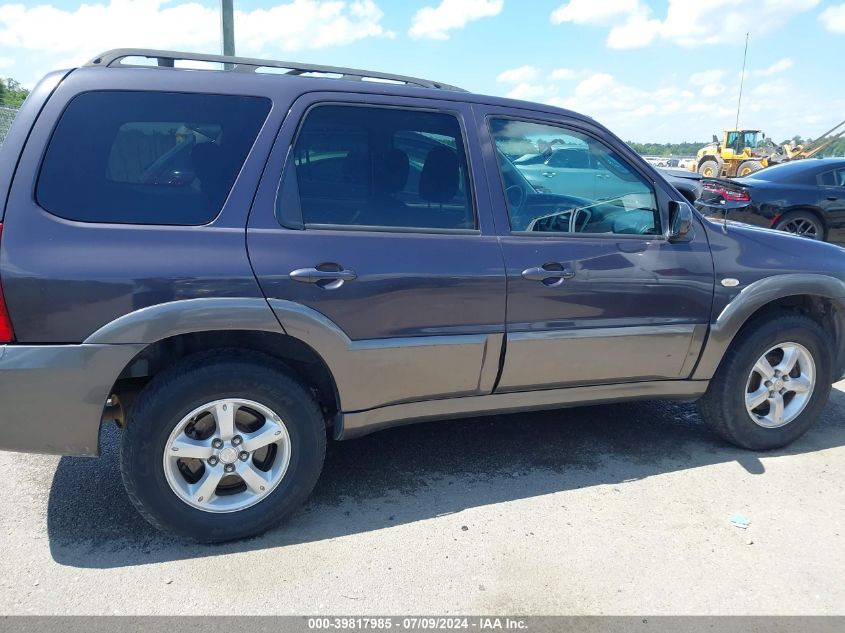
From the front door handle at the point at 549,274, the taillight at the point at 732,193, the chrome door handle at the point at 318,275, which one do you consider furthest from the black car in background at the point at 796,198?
the chrome door handle at the point at 318,275

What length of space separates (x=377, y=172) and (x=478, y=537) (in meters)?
1.69

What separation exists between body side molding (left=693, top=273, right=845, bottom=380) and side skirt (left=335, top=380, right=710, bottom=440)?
5.3 inches

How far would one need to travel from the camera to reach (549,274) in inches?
124

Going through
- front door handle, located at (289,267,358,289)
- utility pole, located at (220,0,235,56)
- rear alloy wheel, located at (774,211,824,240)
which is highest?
utility pole, located at (220,0,235,56)

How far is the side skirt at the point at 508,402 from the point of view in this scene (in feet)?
9.98

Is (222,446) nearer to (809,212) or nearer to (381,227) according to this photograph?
(381,227)

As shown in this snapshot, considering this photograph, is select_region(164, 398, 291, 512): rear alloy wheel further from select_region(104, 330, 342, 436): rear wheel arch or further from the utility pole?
the utility pole

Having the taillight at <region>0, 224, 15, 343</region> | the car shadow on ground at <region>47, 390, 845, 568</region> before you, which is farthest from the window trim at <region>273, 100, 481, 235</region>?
the car shadow on ground at <region>47, 390, 845, 568</region>

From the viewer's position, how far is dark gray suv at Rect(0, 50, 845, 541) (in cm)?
252

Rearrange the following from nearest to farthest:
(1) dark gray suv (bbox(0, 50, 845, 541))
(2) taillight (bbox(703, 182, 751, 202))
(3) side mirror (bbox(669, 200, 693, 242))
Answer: (1) dark gray suv (bbox(0, 50, 845, 541))
(3) side mirror (bbox(669, 200, 693, 242))
(2) taillight (bbox(703, 182, 751, 202))

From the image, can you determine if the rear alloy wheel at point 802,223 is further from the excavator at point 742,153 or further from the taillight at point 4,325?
the excavator at point 742,153

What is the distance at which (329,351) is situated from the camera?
282 cm

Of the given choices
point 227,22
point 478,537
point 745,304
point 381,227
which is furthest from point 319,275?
point 227,22

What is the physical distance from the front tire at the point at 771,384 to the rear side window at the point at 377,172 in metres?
1.78
